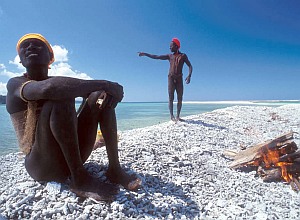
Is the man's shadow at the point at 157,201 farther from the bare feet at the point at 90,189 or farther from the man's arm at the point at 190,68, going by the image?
the man's arm at the point at 190,68

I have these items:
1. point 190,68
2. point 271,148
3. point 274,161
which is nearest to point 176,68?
point 190,68

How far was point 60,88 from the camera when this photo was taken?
1.95 metres

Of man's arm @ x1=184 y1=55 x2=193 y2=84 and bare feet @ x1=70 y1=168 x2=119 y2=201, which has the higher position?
man's arm @ x1=184 y1=55 x2=193 y2=84

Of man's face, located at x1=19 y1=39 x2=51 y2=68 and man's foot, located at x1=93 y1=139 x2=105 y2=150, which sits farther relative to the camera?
man's foot, located at x1=93 y1=139 x2=105 y2=150

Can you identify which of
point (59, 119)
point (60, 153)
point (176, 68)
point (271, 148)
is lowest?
point (271, 148)

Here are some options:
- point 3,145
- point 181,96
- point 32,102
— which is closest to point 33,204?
point 32,102

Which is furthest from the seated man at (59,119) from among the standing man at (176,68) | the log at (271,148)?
the standing man at (176,68)

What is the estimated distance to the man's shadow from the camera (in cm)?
231

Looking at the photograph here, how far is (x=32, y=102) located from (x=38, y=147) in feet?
1.56

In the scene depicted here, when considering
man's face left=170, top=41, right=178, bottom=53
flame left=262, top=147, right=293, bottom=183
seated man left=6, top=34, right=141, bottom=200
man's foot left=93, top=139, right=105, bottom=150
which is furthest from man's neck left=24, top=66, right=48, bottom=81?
man's face left=170, top=41, right=178, bottom=53

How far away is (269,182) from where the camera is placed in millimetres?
3402

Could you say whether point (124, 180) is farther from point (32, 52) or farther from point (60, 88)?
point (32, 52)

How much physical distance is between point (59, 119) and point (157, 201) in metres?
1.45

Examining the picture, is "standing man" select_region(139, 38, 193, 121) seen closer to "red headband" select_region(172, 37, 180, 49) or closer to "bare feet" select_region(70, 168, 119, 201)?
"red headband" select_region(172, 37, 180, 49)
